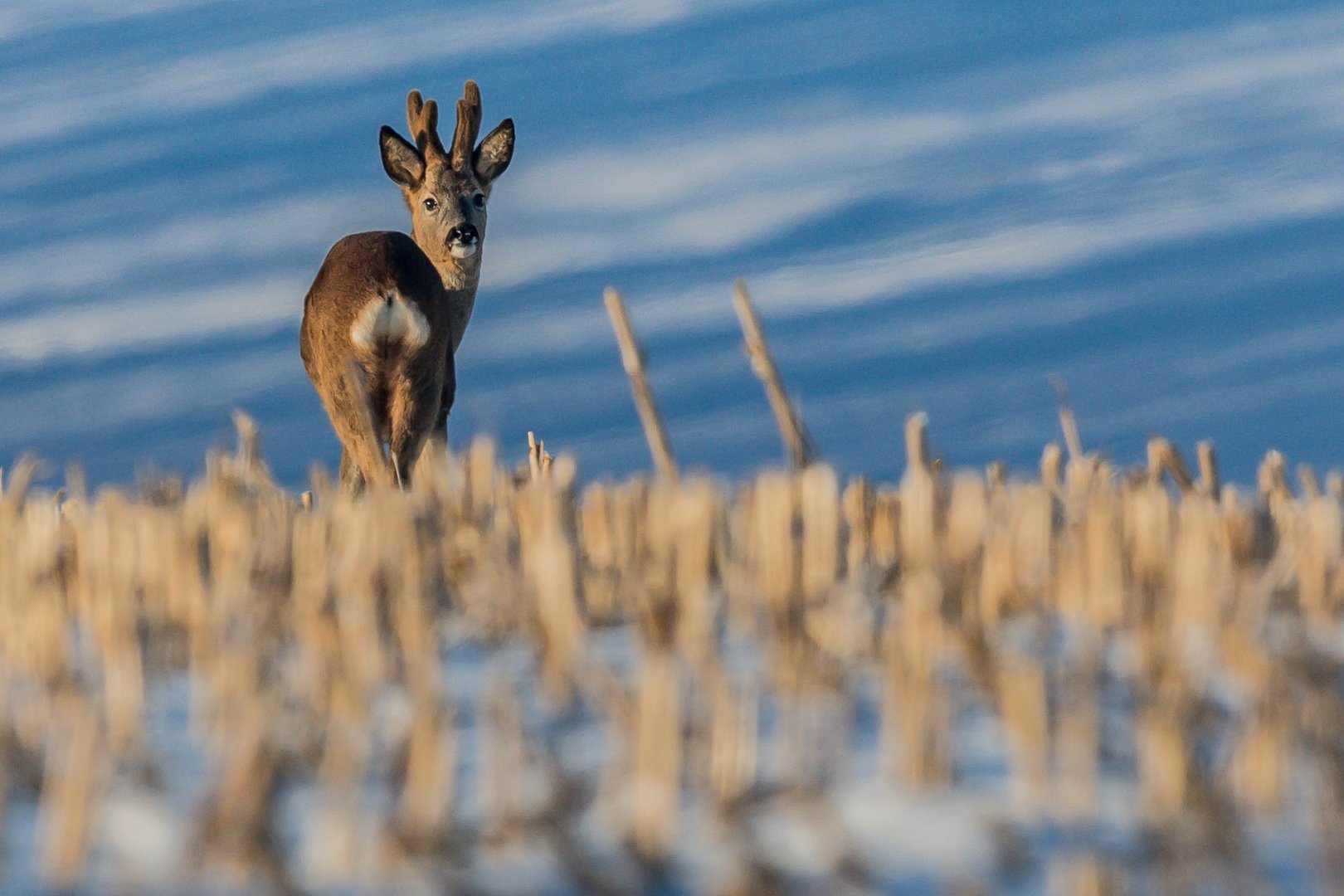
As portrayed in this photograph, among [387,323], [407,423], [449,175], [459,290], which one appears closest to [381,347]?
[387,323]

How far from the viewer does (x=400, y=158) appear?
1216 cm

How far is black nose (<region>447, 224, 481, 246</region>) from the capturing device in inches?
455

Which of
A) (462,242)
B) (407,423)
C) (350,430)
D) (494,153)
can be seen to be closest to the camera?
(407,423)

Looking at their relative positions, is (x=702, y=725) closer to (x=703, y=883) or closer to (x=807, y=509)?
(x=703, y=883)

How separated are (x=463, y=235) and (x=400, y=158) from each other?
3.24 ft

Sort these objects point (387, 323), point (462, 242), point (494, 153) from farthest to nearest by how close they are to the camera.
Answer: point (494, 153) < point (462, 242) < point (387, 323)

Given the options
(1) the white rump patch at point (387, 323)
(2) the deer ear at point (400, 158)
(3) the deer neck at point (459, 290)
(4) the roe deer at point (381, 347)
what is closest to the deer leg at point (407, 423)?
(4) the roe deer at point (381, 347)

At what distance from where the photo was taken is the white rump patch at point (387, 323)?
30.5ft

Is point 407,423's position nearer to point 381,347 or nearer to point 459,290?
point 381,347

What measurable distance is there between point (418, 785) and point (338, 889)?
220 millimetres

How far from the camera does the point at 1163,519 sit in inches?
177

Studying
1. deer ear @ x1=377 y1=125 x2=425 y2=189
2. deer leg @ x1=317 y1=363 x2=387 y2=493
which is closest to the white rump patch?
deer leg @ x1=317 y1=363 x2=387 y2=493

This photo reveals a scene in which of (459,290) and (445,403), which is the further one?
(459,290)

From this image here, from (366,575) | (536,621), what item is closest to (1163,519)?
(536,621)
